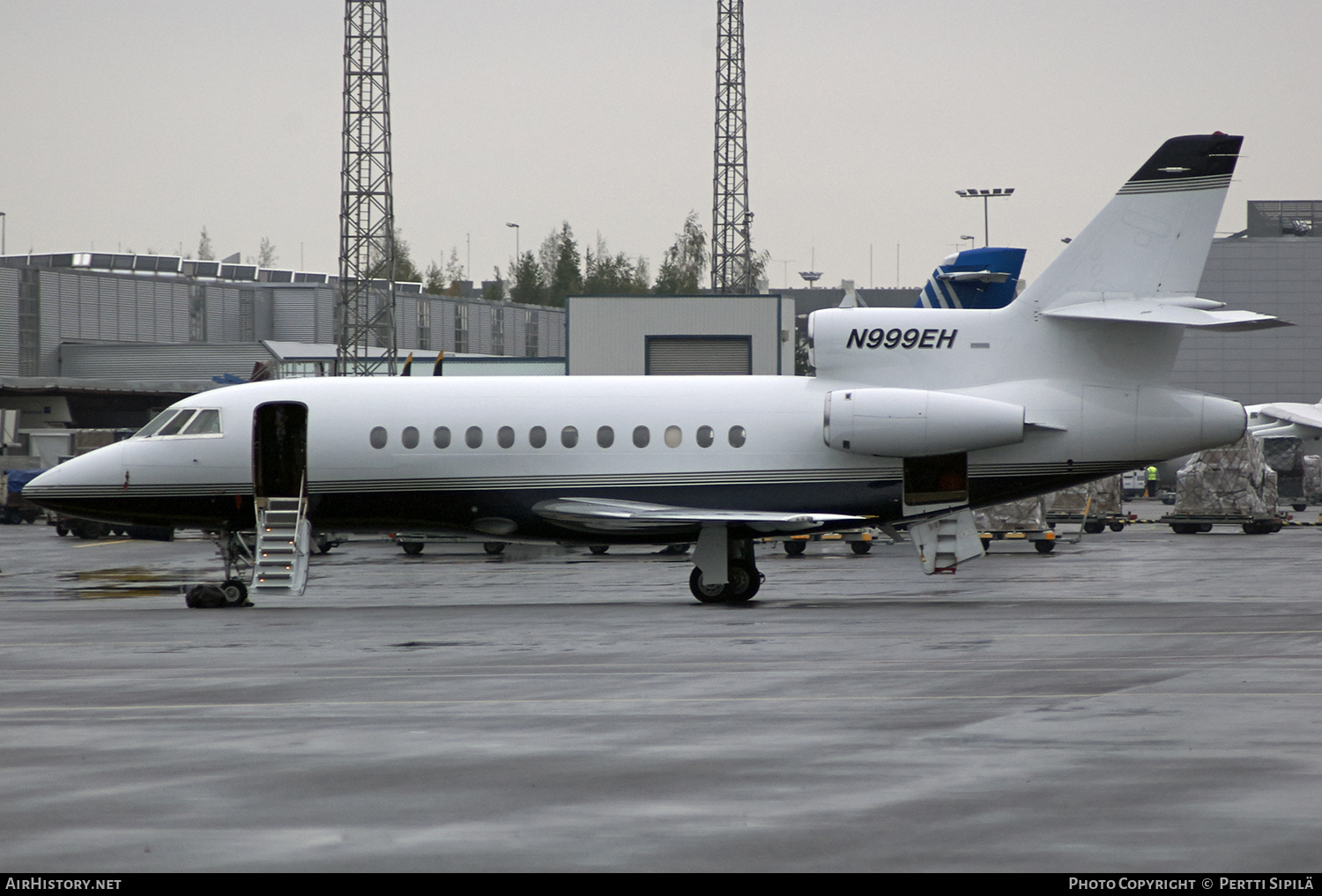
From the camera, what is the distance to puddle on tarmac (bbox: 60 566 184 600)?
25719 millimetres

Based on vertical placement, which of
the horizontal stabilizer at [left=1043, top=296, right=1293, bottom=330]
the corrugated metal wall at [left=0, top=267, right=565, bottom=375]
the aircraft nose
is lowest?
the aircraft nose

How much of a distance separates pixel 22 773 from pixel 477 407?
1398 cm

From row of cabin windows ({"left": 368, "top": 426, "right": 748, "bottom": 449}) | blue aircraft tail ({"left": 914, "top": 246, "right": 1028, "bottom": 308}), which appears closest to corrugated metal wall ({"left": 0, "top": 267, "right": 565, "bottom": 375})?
blue aircraft tail ({"left": 914, "top": 246, "right": 1028, "bottom": 308})

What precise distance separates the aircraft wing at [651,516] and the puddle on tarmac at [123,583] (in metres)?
8.11

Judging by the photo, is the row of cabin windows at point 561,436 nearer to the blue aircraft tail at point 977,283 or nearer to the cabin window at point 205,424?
the cabin window at point 205,424

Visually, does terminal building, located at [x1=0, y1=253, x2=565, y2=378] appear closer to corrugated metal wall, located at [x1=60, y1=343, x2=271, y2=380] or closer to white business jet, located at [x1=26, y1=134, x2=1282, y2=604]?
corrugated metal wall, located at [x1=60, y1=343, x2=271, y2=380]

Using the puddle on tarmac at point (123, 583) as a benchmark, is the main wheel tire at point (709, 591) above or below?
above

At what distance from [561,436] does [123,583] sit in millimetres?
10790

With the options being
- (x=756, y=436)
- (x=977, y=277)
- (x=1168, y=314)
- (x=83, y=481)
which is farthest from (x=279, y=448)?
(x=977, y=277)

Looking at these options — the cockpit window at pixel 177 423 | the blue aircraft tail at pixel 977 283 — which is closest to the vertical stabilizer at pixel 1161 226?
the blue aircraft tail at pixel 977 283

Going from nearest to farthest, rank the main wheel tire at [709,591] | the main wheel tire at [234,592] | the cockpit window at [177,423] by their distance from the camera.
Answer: the main wheel tire at [709,591]
the main wheel tire at [234,592]
the cockpit window at [177,423]

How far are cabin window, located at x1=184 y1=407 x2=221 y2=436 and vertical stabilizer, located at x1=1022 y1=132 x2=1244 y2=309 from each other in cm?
1337

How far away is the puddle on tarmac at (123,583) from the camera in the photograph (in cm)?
2572

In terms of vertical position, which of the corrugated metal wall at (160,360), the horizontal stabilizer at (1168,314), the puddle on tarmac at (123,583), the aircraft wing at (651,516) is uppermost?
the corrugated metal wall at (160,360)
